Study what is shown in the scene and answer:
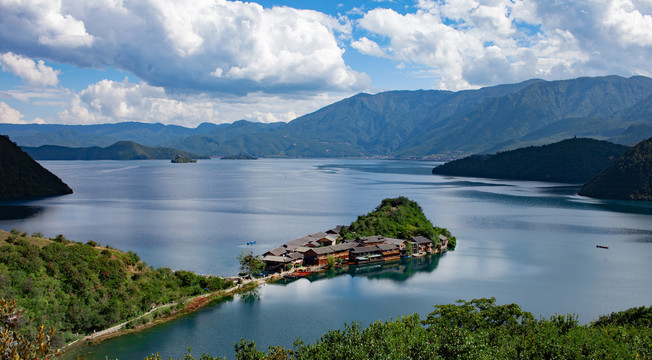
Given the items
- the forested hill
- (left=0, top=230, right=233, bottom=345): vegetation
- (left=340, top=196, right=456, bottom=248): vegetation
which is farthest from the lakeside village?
the forested hill

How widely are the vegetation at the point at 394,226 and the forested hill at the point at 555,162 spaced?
10292 centimetres

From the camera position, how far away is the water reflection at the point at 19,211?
7087cm

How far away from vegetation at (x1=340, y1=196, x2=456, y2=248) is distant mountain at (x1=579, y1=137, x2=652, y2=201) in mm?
66608

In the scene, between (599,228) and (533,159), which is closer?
(599,228)

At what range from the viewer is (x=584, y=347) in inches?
728

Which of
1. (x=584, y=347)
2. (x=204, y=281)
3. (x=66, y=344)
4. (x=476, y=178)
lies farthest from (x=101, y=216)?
(x=476, y=178)

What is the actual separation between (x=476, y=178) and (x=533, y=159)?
1920 cm

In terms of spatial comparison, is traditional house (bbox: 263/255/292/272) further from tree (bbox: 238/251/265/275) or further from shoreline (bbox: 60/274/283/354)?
shoreline (bbox: 60/274/283/354)

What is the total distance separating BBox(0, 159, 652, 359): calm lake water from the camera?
98.6ft

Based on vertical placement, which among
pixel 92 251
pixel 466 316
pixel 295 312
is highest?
pixel 92 251

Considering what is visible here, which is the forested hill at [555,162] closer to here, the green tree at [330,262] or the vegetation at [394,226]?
the vegetation at [394,226]

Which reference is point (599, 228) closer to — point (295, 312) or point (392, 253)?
point (392, 253)

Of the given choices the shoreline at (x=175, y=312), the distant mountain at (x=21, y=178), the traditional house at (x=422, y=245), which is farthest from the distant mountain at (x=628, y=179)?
the distant mountain at (x=21, y=178)

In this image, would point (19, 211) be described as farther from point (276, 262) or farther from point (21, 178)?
point (276, 262)
